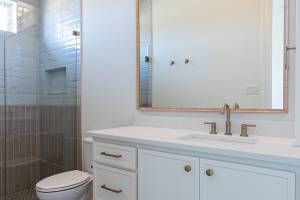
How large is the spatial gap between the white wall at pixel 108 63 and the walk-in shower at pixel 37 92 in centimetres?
16

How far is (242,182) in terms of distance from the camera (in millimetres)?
990

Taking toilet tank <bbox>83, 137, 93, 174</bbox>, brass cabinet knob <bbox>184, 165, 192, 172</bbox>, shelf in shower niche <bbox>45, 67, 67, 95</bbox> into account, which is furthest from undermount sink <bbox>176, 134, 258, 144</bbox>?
shelf in shower niche <bbox>45, 67, 67, 95</bbox>

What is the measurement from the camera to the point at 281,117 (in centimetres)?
133

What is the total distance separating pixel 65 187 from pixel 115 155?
0.60 meters

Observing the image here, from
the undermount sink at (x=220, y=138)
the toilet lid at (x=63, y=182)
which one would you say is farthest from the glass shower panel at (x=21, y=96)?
the undermount sink at (x=220, y=138)

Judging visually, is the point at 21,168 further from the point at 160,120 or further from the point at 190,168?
the point at 190,168

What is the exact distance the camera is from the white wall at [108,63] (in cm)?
Answer: 204

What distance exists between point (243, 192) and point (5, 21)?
8.92 ft

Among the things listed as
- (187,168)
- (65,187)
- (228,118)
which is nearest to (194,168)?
(187,168)

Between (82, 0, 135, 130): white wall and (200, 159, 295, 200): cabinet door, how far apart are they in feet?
3.48

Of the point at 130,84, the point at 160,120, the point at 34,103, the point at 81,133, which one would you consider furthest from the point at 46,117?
the point at 160,120

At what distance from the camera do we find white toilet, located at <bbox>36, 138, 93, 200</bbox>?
1699 millimetres

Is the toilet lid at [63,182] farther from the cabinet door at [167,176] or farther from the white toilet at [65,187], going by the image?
the cabinet door at [167,176]

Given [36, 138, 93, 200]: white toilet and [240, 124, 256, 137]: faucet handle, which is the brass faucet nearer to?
[240, 124, 256, 137]: faucet handle
